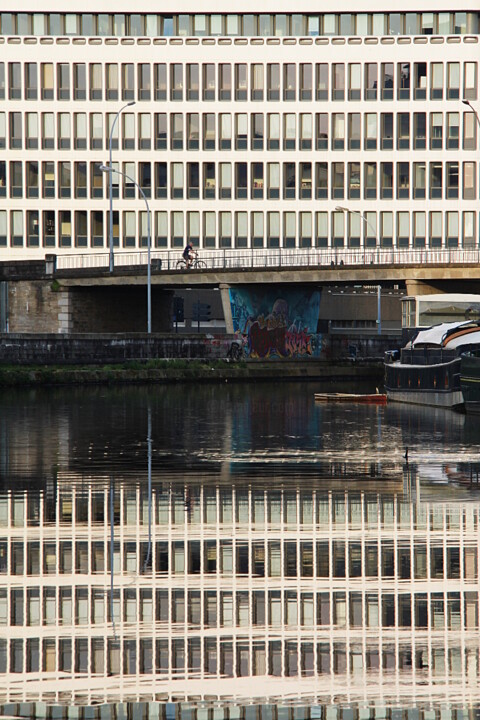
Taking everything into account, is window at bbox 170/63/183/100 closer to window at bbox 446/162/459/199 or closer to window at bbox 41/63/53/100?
window at bbox 41/63/53/100

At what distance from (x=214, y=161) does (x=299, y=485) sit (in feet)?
264

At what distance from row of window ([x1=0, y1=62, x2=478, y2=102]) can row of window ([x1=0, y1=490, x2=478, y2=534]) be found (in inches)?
3201

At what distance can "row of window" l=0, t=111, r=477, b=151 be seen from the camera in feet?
317

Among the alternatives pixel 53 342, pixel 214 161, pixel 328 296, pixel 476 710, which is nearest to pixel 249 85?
pixel 214 161

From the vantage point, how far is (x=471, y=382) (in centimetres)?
3784

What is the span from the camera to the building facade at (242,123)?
317 ft

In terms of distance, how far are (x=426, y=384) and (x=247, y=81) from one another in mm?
57965

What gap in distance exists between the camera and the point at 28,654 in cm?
969

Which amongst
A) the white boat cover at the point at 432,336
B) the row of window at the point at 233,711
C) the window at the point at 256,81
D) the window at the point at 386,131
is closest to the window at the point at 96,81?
the window at the point at 256,81

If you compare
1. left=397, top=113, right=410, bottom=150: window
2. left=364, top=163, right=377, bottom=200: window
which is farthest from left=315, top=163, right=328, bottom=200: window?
left=397, top=113, right=410, bottom=150: window

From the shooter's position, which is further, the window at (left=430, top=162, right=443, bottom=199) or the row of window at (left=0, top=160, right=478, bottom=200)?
the row of window at (left=0, top=160, right=478, bottom=200)

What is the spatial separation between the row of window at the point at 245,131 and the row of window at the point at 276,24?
249 inches

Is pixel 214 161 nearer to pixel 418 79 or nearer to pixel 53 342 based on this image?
pixel 418 79

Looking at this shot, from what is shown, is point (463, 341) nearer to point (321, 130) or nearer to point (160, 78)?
point (321, 130)
